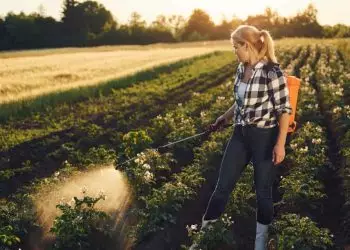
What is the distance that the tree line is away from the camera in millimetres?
68375

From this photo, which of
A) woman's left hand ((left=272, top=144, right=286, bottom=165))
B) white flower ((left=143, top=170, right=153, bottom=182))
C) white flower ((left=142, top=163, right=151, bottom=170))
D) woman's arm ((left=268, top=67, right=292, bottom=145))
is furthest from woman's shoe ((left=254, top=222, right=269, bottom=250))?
white flower ((left=142, top=163, right=151, bottom=170))

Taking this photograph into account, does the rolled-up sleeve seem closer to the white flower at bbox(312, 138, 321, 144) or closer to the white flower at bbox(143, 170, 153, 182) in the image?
the white flower at bbox(143, 170, 153, 182)

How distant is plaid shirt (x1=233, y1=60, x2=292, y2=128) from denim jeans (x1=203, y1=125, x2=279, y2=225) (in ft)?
0.33

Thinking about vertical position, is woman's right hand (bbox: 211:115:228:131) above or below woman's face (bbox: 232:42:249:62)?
below

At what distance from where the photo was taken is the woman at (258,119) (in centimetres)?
512

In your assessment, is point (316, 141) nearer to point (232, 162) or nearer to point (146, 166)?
point (146, 166)

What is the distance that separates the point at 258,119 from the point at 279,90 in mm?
352

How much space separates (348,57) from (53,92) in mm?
19738

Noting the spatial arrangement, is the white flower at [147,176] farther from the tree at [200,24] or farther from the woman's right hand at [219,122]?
the tree at [200,24]

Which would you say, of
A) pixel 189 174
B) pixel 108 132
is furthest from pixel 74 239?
pixel 108 132

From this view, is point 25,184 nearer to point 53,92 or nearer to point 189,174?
point 189,174

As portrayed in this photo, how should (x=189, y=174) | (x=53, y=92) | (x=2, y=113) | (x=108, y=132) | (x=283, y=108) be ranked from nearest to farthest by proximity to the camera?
(x=283, y=108) < (x=189, y=174) < (x=108, y=132) < (x=2, y=113) < (x=53, y=92)

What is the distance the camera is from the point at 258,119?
5.29 metres

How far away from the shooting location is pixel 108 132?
41.7 ft
